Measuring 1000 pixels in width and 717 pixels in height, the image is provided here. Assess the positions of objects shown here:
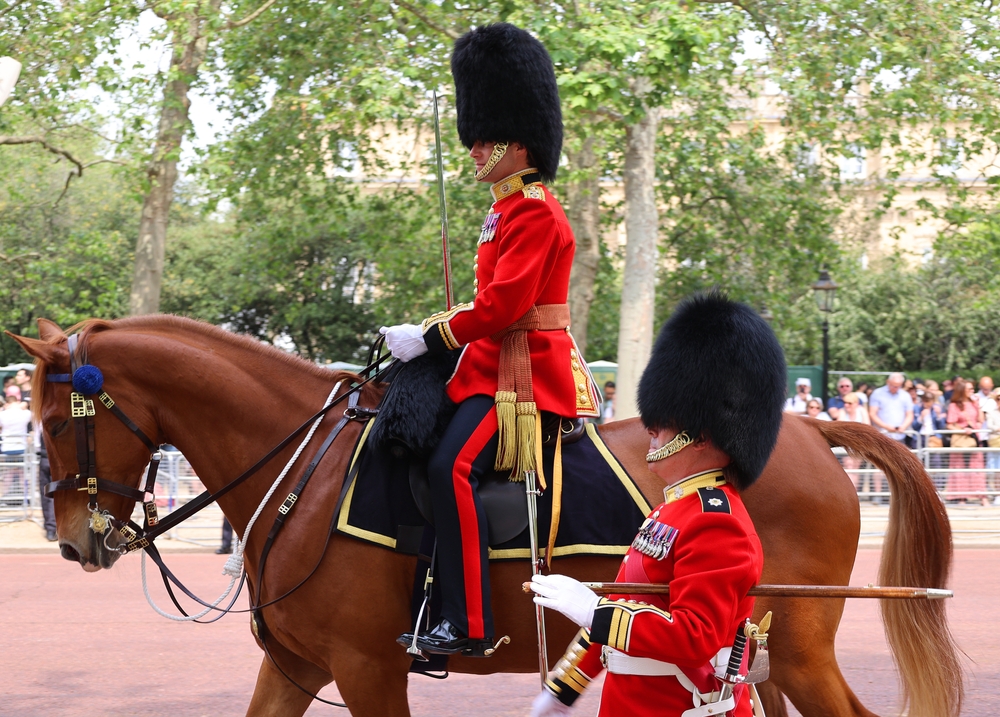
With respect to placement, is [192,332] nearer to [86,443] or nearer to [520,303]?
[86,443]

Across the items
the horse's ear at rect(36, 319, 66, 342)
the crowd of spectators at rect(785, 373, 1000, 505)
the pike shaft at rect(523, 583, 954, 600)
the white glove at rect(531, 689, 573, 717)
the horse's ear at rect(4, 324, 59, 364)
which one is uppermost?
the horse's ear at rect(36, 319, 66, 342)

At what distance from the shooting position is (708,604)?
208 cm

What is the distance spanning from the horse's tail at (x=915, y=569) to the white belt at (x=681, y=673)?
68.3 inches

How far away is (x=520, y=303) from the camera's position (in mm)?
3279

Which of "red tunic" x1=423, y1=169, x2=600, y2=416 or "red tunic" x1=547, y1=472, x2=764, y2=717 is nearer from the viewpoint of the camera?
"red tunic" x1=547, y1=472, x2=764, y2=717

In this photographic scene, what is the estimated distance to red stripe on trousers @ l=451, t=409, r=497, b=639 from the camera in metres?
3.23

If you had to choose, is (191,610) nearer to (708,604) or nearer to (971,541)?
(708,604)

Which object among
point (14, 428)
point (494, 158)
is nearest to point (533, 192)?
point (494, 158)

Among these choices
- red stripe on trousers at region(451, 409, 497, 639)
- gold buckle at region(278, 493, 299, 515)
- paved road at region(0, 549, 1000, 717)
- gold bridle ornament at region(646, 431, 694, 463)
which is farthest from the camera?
paved road at region(0, 549, 1000, 717)

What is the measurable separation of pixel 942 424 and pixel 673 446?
11.4m

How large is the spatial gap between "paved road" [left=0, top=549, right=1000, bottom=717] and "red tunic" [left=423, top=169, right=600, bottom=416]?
2.39 m

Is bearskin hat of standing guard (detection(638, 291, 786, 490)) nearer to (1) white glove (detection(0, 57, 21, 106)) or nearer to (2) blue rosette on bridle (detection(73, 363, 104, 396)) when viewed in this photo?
(2) blue rosette on bridle (detection(73, 363, 104, 396))

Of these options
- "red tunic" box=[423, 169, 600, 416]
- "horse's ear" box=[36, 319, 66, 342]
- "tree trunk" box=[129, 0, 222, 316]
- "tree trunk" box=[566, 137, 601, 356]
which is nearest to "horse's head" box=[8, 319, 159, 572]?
"horse's ear" box=[36, 319, 66, 342]

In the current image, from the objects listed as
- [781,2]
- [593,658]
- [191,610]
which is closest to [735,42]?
[781,2]
